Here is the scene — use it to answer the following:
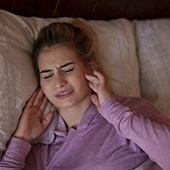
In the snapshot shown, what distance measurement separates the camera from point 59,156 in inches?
50.4

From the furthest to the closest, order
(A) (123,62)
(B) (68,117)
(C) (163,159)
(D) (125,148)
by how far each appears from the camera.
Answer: (A) (123,62), (B) (68,117), (D) (125,148), (C) (163,159)

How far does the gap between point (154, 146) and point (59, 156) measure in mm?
364

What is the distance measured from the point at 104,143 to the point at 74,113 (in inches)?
6.7

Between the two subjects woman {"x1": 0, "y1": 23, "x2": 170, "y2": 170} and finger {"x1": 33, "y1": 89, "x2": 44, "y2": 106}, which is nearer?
woman {"x1": 0, "y1": 23, "x2": 170, "y2": 170}

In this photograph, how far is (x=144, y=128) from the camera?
1.14 meters

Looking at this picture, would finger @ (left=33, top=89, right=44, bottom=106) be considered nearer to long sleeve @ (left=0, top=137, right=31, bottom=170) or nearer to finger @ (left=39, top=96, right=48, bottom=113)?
finger @ (left=39, top=96, right=48, bottom=113)

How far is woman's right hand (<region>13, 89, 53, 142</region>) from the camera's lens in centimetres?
127

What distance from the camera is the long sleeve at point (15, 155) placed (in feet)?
3.94

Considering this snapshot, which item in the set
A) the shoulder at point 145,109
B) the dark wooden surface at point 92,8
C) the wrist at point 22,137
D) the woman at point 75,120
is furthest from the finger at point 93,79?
the dark wooden surface at point 92,8

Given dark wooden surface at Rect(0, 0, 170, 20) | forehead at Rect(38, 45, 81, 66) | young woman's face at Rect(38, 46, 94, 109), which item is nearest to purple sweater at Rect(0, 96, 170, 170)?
young woman's face at Rect(38, 46, 94, 109)

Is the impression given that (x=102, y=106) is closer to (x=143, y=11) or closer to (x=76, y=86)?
(x=76, y=86)

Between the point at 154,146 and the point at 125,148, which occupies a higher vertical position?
the point at 154,146

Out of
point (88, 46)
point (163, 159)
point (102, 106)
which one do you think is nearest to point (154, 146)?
point (163, 159)

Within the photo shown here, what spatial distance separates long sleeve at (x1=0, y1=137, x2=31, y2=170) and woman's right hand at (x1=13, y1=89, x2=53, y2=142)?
0.03 metres
